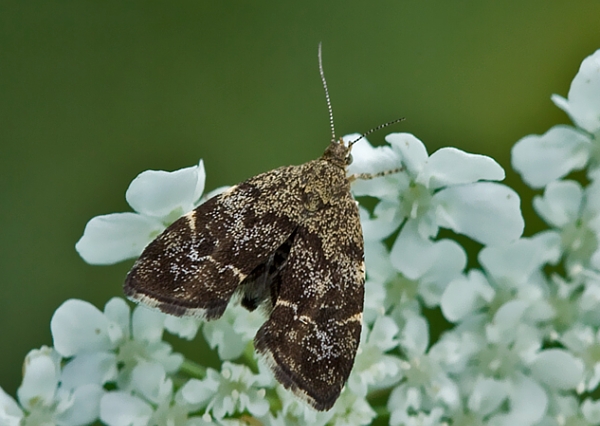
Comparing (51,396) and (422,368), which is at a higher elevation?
(51,396)

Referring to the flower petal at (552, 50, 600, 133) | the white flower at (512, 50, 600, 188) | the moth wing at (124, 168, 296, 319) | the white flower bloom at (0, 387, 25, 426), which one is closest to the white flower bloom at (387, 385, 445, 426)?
the moth wing at (124, 168, 296, 319)

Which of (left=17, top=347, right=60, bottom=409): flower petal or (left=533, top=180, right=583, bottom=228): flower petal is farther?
(left=533, top=180, right=583, bottom=228): flower petal

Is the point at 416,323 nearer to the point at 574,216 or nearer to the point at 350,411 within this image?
the point at 350,411

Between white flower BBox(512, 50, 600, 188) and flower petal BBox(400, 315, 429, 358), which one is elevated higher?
white flower BBox(512, 50, 600, 188)

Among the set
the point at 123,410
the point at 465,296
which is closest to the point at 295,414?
the point at 123,410

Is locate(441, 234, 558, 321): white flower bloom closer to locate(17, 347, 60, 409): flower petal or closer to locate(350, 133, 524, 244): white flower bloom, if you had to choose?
locate(350, 133, 524, 244): white flower bloom

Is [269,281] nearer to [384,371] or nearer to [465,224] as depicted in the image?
[384,371]
